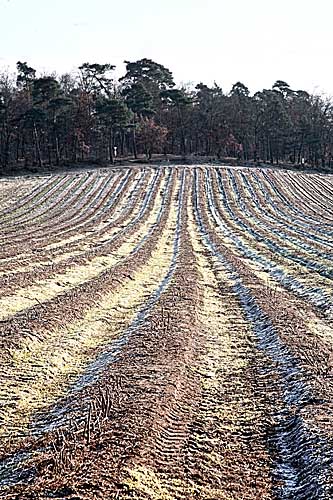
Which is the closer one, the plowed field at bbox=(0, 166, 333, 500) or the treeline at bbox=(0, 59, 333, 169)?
the plowed field at bbox=(0, 166, 333, 500)

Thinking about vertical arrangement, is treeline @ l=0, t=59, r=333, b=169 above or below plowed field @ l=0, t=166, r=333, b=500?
above

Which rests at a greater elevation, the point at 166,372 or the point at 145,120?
the point at 145,120

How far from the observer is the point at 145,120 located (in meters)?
87.6

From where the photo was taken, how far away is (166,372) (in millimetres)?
10367

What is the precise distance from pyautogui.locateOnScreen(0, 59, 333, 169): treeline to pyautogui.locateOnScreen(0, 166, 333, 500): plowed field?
168 ft

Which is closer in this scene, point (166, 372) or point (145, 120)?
point (166, 372)

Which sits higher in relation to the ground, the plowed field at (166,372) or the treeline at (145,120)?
the treeline at (145,120)

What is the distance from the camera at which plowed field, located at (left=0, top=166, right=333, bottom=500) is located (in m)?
6.82

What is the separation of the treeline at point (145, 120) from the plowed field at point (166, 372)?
51.1 m

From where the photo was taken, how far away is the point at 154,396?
9102 millimetres

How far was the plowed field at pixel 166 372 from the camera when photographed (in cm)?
682

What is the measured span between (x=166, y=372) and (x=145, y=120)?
79.9 meters

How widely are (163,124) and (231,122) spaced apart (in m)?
10.1

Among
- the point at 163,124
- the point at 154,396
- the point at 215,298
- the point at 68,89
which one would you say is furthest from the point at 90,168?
the point at 154,396
